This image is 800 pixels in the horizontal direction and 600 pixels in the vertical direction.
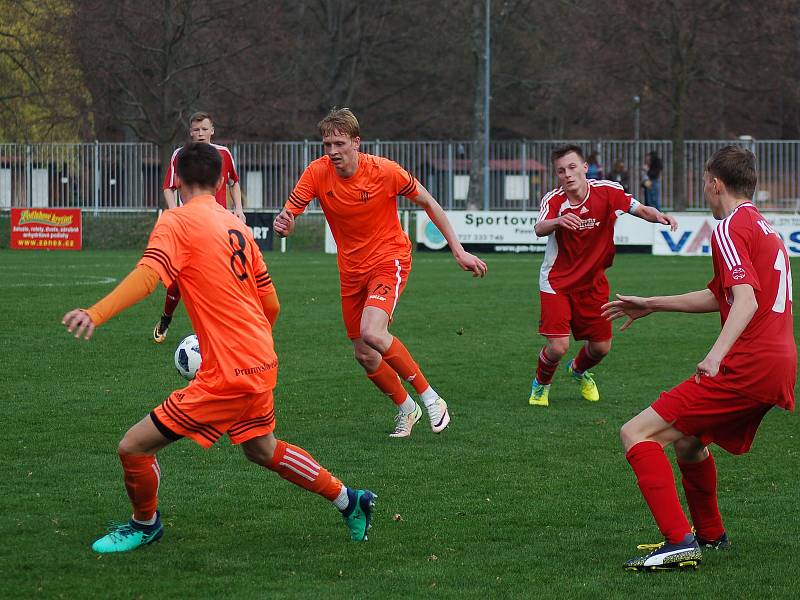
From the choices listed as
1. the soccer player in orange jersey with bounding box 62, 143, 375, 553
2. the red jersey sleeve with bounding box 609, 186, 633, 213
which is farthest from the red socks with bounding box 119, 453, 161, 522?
the red jersey sleeve with bounding box 609, 186, 633, 213

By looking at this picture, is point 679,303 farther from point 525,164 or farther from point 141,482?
point 525,164

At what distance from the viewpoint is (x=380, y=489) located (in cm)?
659

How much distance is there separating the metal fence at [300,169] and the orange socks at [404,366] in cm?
2781

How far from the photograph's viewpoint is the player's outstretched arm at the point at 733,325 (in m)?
4.76

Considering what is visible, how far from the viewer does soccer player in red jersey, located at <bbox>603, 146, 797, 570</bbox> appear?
16.5ft

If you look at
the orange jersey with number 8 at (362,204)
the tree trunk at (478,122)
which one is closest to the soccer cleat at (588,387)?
the orange jersey with number 8 at (362,204)

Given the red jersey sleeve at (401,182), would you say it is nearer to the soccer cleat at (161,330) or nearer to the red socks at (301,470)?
the red socks at (301,470)

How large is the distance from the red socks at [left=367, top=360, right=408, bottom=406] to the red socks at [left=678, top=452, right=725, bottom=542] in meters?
2.95

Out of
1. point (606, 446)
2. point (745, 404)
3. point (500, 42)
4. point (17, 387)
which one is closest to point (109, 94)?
point (500, 42)

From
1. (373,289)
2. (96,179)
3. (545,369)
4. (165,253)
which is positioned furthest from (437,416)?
(96,179)

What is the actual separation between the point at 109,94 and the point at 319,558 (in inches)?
1413

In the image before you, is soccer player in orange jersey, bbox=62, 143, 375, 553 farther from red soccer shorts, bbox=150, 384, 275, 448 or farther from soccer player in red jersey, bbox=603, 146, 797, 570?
soccer player in red jersey, bbox=603, 146, 797, 570

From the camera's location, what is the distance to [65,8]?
3862 cm

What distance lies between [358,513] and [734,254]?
80.9 inches
